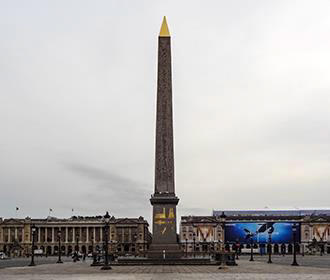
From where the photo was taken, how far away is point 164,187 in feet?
144

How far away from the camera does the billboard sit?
486 feet

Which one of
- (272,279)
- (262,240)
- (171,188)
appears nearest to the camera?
(272,279)

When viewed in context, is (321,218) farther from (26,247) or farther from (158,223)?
(158,223)

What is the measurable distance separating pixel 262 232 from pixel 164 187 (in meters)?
110

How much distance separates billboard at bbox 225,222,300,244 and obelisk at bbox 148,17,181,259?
104766mm

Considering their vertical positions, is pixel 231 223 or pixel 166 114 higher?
pixel 166 114

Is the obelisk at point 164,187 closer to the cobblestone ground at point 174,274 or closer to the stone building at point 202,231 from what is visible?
the cobblestone ground at point 174,274

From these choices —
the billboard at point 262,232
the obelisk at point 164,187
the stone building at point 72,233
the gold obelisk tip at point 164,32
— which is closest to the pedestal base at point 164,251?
the obelisk at point 164,187

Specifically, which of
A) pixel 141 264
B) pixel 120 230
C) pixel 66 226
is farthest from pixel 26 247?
pixel 141 264

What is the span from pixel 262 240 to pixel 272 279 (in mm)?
126828

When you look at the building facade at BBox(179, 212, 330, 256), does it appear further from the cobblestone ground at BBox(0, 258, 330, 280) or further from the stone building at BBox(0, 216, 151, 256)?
the cobblestone ground at BBox(0, 258, 330, 280)

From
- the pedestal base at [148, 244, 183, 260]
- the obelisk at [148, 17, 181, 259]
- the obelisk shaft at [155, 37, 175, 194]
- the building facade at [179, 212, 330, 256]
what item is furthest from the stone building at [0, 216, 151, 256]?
the obelisk shaft at [155, 37, 175, 194]

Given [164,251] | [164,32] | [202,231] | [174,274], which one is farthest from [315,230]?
[174,274]

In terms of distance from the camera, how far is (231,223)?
6112 inches
